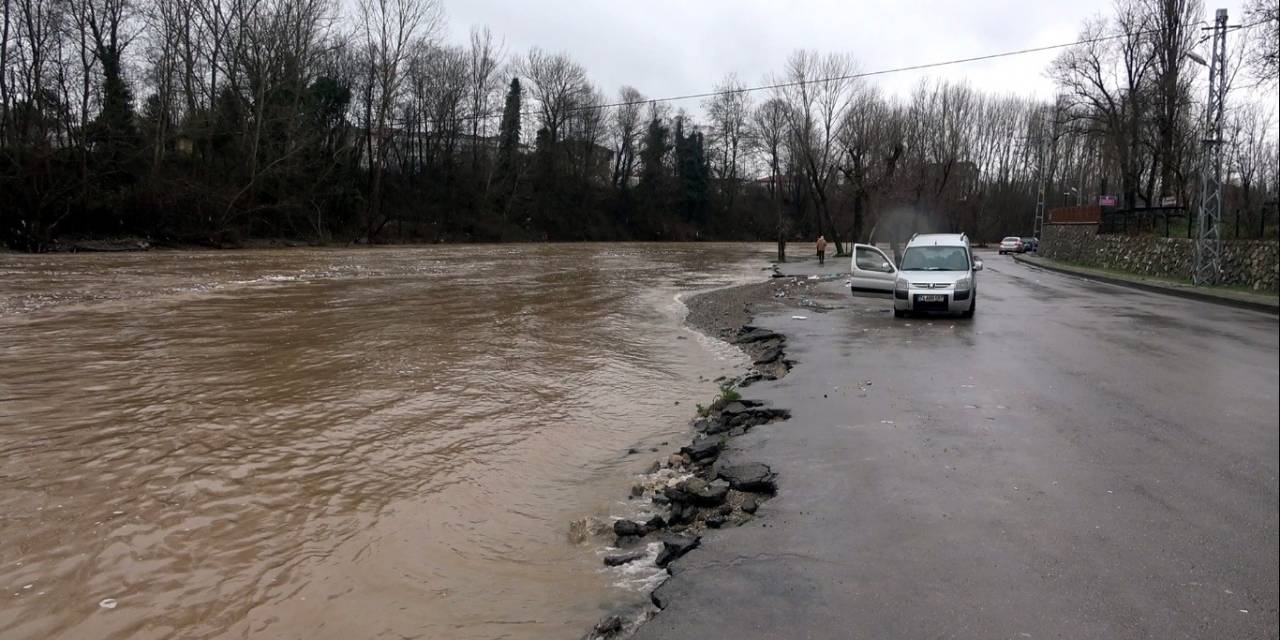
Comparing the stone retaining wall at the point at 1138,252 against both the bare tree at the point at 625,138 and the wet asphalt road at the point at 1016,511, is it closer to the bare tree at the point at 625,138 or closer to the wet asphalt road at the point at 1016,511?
the wet asphalt road at the point at 1016,511

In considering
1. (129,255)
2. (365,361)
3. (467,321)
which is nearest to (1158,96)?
(467,321)

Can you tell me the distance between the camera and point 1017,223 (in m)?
86.0

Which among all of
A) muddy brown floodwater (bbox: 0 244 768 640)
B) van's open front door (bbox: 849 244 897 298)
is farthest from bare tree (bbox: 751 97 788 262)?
muddy brown floodwater (bbox: 0 244 768 640)

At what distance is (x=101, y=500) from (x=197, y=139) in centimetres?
4869

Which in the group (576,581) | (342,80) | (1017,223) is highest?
(342,80)

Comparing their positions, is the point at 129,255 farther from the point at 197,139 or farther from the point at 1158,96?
the point at 1158,96

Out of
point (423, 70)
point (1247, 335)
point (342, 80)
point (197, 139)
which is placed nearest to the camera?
point (1247, 335)

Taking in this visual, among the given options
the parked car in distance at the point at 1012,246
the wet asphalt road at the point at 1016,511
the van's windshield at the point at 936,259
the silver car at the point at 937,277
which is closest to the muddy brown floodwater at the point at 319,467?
the wet asphalt road at the point at 1016,511

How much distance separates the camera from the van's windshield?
15.6 metres

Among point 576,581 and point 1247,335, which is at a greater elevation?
point 1247,335

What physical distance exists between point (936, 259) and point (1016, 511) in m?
11.9

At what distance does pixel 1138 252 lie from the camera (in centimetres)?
3016

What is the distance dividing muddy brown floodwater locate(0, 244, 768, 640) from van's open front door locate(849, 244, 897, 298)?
654 cm

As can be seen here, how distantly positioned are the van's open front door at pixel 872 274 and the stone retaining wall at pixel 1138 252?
687cm
